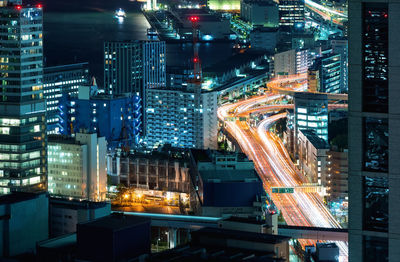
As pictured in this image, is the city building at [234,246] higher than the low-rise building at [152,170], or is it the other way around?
the city building at [234,246]

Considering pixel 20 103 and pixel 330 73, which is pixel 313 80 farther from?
pixel 20 103

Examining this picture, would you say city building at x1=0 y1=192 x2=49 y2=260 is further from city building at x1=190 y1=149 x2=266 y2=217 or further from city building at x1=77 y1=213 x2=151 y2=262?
city building at x1=190 y1=149 x2=266 y2=217

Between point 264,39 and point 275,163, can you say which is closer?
point 275,163

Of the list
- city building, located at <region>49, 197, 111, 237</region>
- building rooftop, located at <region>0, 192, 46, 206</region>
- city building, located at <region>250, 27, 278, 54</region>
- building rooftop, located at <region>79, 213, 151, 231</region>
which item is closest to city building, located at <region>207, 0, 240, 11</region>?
city building, located at <region>250, 27, 278, 54</region>

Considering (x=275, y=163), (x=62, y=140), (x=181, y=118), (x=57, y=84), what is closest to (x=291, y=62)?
(x=57, y=84)

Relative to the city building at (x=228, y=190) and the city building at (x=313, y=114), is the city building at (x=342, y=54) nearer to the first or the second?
the city building at (x=313, y=114)

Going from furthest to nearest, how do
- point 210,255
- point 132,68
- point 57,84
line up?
1. point 132,68
2. point 57,84
3. point 210,255

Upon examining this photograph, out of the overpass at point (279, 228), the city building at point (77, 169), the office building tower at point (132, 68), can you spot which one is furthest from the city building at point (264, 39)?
the overpass at point (279, 228)
